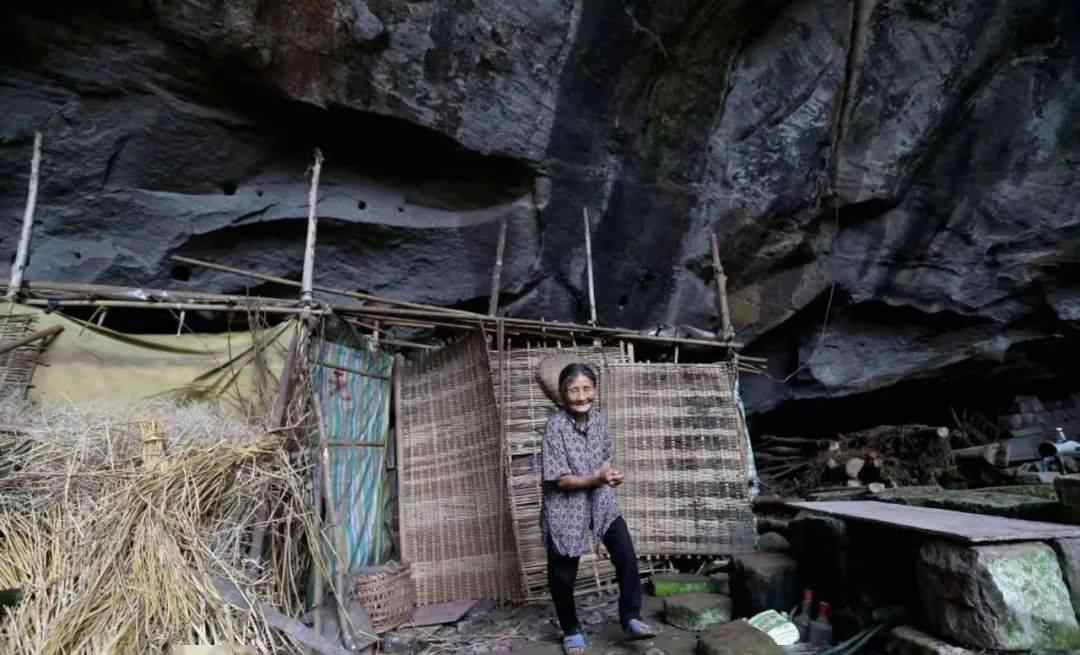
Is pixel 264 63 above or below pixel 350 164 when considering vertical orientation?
above

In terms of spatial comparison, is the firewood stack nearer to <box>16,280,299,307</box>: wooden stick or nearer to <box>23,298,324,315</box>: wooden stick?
<box>23,298,324,315</box>: wooden stick

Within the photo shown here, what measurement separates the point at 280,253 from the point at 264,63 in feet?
5.32

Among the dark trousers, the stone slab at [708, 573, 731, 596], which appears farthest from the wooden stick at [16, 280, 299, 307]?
the stone slab at [708, 573, 731, 596]

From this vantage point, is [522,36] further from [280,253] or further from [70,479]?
[70,479]

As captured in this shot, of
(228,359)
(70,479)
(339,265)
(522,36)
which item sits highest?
(522,36)

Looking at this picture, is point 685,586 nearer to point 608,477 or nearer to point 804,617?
point 804,617

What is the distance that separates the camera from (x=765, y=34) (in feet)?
23.4

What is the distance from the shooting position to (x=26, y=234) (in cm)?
404

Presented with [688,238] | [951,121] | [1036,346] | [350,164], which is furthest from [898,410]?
[350,164]

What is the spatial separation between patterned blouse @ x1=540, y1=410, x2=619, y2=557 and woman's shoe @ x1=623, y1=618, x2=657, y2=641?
0.36 m

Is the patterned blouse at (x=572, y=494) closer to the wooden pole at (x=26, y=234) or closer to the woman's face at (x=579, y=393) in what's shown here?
the woman's face at (x=579, y=393)

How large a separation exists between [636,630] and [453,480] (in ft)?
5.79

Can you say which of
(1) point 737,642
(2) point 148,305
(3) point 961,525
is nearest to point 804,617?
(1) point 737,642

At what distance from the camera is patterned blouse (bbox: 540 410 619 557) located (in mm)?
2807
